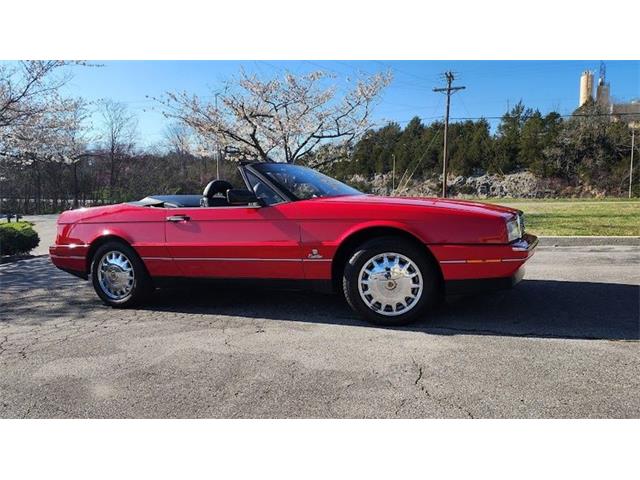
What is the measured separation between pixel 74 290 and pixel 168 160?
6.27m

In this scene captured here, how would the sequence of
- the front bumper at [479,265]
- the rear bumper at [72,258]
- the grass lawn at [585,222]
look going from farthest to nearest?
1. the grass lawn at [585,222]
2. the rear bumper at [72,258]
3. the front bumper at [479,265]

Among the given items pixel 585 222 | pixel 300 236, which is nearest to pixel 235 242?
pixel 300 236

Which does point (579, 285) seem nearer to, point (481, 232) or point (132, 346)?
point (481, 232)

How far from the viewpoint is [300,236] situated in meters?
3.80

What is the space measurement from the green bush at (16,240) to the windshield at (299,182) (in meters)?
7.27

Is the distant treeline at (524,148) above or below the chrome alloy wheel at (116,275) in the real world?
above

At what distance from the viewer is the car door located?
387 cm

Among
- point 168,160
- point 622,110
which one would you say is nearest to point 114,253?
point 168,160

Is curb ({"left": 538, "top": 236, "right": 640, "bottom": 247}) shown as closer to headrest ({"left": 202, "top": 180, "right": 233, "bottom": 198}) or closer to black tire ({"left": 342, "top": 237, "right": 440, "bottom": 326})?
black tire ({"left": 342, "top": 237, "right": 440, "bottom": 326})

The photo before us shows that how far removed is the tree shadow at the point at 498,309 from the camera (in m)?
3.51

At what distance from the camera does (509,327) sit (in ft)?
11.7

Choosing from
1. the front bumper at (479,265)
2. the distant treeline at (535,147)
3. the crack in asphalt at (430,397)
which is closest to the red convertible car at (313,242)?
the front bumper at (479,265)

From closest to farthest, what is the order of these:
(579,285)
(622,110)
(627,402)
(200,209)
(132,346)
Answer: (627,402) → (132,346) → (200,209) → (579,285) → (622,110)

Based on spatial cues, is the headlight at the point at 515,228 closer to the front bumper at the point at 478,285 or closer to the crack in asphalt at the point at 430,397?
the front bumper at the point at 478,285
